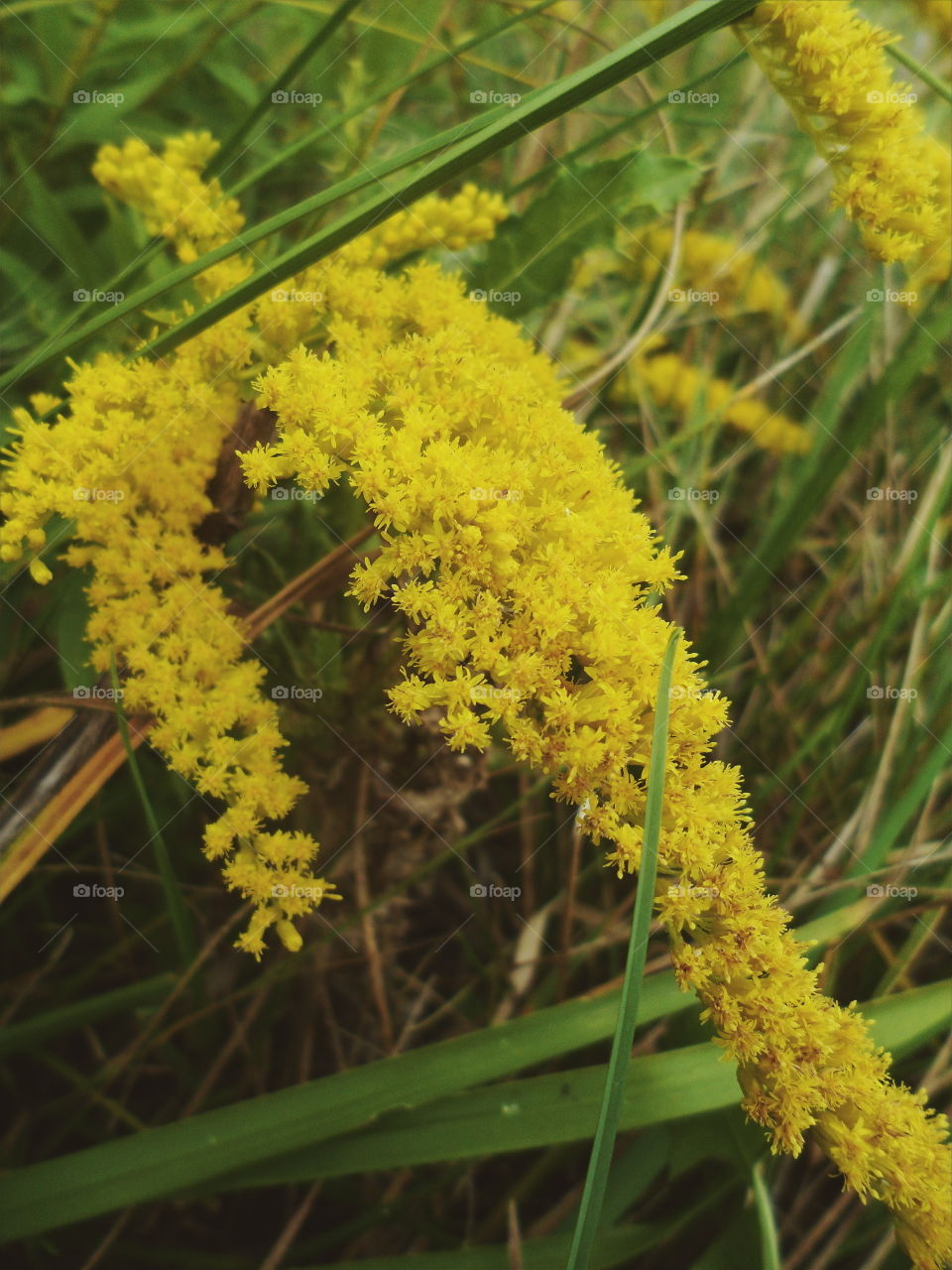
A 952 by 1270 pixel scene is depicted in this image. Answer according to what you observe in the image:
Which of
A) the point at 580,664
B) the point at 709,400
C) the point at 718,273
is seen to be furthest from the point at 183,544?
the point at 718,273

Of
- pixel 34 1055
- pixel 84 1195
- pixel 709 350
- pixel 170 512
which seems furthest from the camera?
pixel 709 350

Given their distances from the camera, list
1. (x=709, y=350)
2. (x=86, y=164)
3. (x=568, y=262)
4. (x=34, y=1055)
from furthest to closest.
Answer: (x=709, y=350) < (x=86, y=164) < (x=568, y=262) < (x=34, y=1055)

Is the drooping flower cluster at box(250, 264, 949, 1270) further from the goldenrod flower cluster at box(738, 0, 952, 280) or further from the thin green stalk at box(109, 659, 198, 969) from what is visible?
the goldenrod flower cluster at box(738, 0, 952, 280)

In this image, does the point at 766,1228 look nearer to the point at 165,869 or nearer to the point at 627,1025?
the point at 627,1025

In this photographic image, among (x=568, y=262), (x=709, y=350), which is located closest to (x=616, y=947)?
(x=568, y=262)

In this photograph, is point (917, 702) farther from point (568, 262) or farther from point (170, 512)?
point (170, 512)

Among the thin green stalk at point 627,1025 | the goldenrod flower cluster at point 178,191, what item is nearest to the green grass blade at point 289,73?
the goldenrod flower cluster at point 178,191
